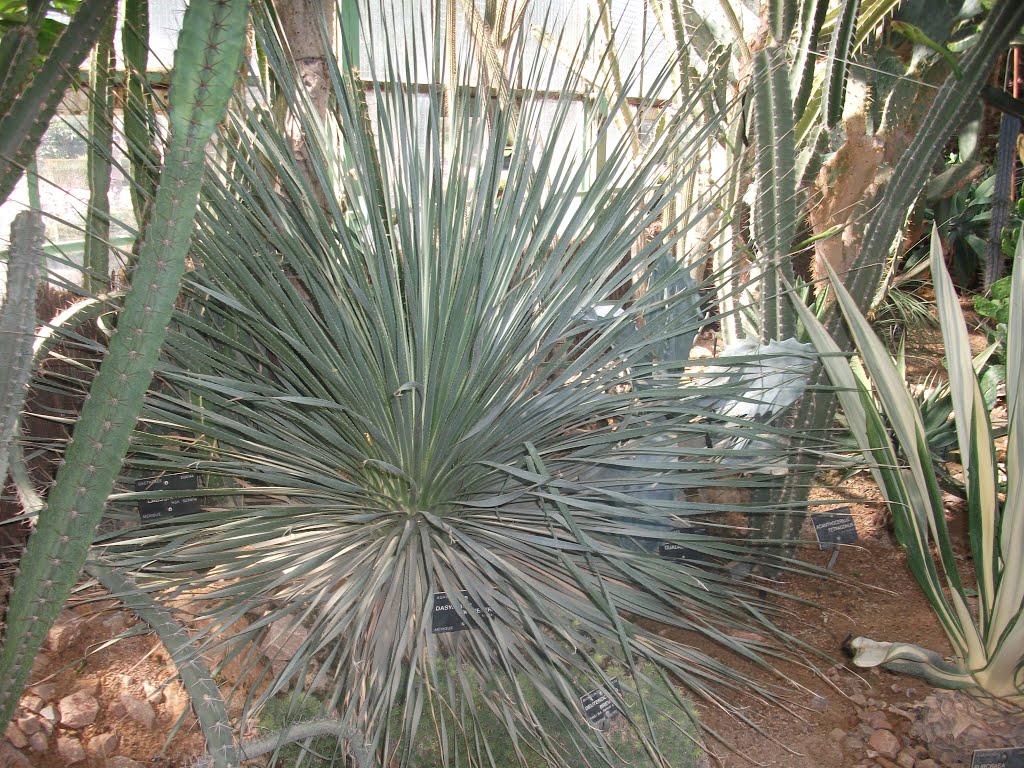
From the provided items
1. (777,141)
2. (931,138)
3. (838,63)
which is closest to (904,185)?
(931,138)

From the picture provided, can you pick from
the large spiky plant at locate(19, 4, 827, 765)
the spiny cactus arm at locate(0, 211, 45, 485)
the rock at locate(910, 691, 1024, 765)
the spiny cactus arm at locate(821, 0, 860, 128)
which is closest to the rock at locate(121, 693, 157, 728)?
the large spiky plant at locate(19, 4, 827, 765)

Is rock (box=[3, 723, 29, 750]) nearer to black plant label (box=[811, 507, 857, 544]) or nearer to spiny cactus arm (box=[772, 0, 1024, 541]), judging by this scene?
spiny cactus arm (box=[772, 0, 1024, 541])

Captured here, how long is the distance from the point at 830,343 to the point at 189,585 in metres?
1.18

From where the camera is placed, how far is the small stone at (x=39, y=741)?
4.26 feet

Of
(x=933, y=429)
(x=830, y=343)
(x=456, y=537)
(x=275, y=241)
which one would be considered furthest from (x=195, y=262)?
(x=933, y=429)

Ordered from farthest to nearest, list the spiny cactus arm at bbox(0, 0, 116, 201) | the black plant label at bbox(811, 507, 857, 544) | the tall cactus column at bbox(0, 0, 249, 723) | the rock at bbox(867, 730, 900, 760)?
the black plant label at bbox(811, 507, 857, 544) → the rock at bbox(867, 730, 900, 760) → the spiny cactus arm at bbox(0, 0, 116, 201) → the tall cactus column at bbox(0, 0, 249, 723)

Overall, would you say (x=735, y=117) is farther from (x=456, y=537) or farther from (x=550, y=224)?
(x=456, y=537)

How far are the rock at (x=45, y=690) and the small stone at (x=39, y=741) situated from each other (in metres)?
0.08

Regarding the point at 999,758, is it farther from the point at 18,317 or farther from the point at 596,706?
the point at 18,317

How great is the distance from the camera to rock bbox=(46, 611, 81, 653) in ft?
4.91

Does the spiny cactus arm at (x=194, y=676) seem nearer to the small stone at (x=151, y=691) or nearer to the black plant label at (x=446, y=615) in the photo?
the black plant label at (x=446, y=615)

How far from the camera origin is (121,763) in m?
1.27

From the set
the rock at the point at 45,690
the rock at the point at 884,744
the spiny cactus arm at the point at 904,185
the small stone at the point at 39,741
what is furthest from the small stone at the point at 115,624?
the rock at the point at 884,744

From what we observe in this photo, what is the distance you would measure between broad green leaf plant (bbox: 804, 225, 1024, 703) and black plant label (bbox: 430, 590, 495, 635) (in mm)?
679
